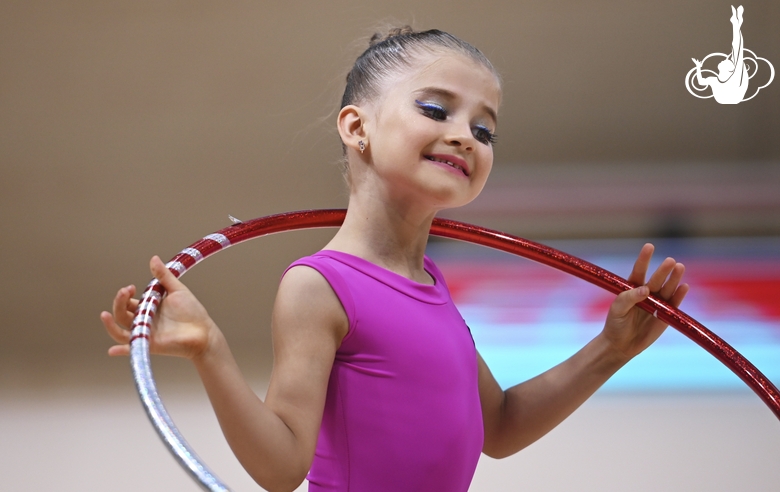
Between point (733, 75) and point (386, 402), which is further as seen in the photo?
point (733, 75)

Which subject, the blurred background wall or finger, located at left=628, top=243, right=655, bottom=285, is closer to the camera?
finger, located at left=628, top=243, right=655, bottom=285

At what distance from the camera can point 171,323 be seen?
0.58 metres

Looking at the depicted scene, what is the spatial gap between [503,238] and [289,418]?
1.32 feet

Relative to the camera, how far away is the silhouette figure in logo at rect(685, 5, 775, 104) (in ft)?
6.16

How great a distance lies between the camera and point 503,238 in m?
0.95

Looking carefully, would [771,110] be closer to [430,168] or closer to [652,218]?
[652,218]

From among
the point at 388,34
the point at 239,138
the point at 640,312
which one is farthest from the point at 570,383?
the point at 239,138

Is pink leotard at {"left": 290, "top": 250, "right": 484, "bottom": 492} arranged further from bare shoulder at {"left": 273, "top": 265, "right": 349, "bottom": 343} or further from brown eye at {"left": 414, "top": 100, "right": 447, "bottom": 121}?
brown eye at {"left": 414, "top": 100, "right": 447, "bottom": 121}

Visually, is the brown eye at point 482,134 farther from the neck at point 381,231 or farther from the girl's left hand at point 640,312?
the girl's left hand at point 640,312

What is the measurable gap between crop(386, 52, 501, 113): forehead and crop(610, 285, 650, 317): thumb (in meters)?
0.23

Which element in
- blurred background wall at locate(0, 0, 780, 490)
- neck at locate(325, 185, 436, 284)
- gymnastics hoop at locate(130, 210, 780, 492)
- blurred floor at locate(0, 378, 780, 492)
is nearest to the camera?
gymnastics hoop at locate(130, 210, 780, 492)

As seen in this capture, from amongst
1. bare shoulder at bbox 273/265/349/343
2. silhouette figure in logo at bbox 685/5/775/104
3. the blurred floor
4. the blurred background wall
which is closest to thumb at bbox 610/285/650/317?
bare shoulder at bbox 273/265/349/343

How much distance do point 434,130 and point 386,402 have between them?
228mm

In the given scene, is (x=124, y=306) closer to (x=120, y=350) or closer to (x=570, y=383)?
(x=120, y=350)
